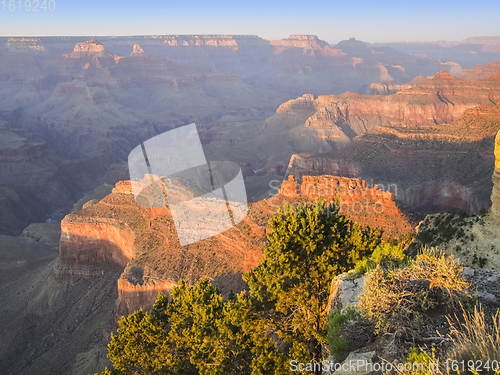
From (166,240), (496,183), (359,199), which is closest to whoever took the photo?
(496,183)

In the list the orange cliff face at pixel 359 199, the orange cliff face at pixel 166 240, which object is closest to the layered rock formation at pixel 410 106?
the orange cliff face at pixel 359 199

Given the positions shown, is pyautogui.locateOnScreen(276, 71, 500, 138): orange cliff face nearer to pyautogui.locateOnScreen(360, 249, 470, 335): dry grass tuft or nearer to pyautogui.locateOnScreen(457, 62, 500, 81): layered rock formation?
pyautogui.locateOnScreen(457, 62, 500, 81): layered rock formation

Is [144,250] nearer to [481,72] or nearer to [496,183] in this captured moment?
[496,183]

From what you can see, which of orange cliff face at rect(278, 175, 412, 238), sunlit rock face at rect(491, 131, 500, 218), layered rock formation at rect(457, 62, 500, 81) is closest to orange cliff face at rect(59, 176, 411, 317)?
orange cliff face at rect(278, 175, 412, 238)

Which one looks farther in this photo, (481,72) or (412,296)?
(481,72)

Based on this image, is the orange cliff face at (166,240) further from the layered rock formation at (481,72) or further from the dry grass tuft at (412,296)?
the layered rock formation at (481,72)

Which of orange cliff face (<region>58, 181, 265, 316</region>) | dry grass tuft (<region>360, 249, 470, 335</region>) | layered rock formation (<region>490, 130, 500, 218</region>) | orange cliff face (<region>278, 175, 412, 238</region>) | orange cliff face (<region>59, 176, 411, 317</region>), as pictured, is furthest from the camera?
orange cliff face (<region>278, 175, 412, 238</region>)

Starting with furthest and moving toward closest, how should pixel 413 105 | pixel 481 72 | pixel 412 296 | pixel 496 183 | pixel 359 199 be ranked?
1. pixel 481 72
2. pixel 413 105
3. pixel 359 199
4. pixel 496 183
5. pixel 412 296

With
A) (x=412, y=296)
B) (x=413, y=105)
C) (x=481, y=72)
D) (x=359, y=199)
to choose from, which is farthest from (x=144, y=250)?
(x=481, y=72)

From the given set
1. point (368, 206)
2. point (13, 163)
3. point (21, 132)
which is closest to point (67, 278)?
point (368, 206)

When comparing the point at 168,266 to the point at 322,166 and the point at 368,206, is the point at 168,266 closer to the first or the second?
the point at 368,206

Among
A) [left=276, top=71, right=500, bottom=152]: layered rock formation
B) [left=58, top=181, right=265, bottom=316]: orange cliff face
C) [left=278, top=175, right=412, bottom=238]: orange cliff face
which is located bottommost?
[left=276, top=71, right=500, bottom=152]: layered rock formation
